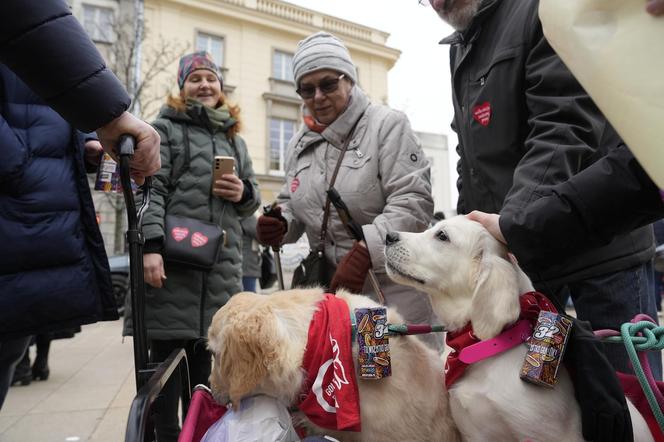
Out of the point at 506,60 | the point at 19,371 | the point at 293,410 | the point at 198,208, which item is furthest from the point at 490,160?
the point at 19,371

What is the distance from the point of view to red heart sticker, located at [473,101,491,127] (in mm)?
1735

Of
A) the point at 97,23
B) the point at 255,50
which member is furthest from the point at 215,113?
the point at 255,50

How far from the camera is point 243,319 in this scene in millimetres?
1422

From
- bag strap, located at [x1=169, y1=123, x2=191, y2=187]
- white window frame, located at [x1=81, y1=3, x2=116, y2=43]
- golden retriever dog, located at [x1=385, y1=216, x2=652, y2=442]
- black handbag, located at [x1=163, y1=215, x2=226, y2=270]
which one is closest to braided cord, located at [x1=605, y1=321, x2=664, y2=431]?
golden retriever dog, located at [x1=385, y1=216, x2=652, y2=442]

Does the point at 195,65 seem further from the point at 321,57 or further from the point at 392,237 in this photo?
the point at 392,237

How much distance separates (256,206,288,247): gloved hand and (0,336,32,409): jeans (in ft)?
4.09

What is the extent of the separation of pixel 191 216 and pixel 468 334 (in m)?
1.67

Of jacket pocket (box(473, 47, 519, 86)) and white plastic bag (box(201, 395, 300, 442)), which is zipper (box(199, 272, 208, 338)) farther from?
jacket pocket (box(473, 47, 519, 86))

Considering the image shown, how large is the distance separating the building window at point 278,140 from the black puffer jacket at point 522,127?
1756 centimetres

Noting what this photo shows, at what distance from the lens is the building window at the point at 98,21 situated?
1519 centimetres

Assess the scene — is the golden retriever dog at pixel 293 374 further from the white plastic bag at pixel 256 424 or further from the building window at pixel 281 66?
the building window at pixel 281 66

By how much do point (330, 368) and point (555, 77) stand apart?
1.17m

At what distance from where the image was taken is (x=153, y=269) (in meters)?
2.26

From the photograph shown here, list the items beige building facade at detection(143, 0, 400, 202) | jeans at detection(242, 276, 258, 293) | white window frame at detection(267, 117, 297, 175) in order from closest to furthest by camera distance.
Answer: jeans at detection(242, 276, 258, 293) → beige building facade at detection(143, 0, 400, 202) → white window frame at detection(267, 117, 297, 175)
